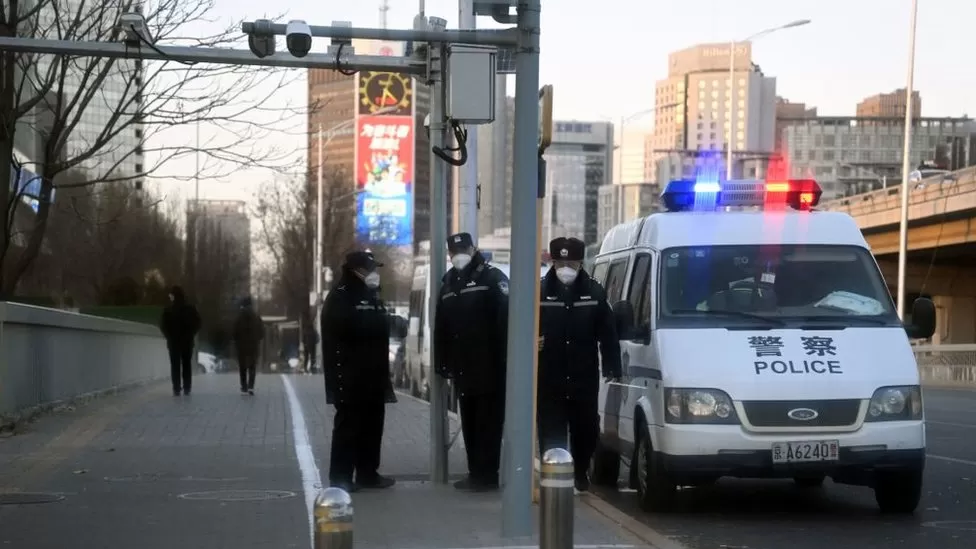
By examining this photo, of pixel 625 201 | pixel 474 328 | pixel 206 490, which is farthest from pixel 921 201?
pixel 625 201

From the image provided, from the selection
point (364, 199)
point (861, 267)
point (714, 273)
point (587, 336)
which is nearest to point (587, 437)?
point (587, 336)

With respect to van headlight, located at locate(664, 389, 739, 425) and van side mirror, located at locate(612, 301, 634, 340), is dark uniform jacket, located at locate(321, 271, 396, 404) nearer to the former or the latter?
van side mirror, located at locate(612, 301, 634, 340)

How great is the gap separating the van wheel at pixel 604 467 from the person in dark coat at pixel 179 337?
12808 millimetres

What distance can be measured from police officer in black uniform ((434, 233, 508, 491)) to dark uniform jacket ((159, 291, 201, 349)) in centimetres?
1447

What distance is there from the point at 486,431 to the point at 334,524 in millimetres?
6418

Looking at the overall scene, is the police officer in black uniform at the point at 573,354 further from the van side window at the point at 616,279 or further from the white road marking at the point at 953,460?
the white road marking at the point at 953,460

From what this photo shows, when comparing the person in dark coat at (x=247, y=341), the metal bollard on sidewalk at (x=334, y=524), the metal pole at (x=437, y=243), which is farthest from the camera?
the person in dark coat at (x=247, y=341)

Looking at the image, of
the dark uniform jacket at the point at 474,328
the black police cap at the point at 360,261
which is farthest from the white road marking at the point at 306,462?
the black police cap at the point at 360,261

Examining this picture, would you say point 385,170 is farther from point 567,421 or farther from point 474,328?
point 474,328

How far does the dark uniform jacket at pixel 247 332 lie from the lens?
2631 cm

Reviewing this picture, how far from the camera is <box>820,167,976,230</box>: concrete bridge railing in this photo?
46.0m

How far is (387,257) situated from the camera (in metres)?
87.2

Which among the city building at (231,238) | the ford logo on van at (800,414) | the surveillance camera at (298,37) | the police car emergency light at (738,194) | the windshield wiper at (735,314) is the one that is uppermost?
the surveillance camera at (298,37)

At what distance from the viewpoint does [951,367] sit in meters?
42.9
